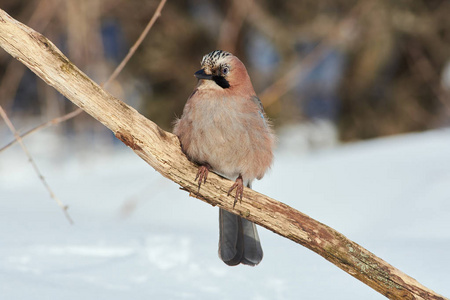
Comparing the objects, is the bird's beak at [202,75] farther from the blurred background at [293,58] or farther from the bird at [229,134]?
the blurred background at [293,58]

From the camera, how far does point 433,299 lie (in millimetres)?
2488

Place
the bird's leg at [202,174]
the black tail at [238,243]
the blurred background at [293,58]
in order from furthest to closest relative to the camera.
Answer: the blurred background at [293,58]
the black tail at [238,243]
the bird's leg at [202,174]

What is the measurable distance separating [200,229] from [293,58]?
12.5ft

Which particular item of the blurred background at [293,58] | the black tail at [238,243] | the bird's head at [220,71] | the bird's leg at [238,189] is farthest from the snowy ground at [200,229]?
the blurred background at [293,58]

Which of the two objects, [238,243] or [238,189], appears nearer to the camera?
[238,189]

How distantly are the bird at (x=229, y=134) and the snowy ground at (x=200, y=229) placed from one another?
0.75 feet

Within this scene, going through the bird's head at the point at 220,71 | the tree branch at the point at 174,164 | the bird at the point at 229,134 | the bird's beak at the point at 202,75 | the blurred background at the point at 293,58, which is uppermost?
the blurred background at the point at 293,58

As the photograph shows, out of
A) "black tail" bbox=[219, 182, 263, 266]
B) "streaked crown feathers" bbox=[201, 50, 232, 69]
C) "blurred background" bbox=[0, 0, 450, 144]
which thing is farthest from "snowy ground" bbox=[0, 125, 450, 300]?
"blurred background" bbox=[0, 0, 450, 144]

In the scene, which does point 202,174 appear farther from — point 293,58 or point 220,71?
point 293,58

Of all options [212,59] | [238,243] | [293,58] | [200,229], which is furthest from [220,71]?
[293,58]

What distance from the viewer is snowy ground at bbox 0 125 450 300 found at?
9.55ft

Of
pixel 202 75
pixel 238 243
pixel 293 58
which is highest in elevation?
pixel 293 58

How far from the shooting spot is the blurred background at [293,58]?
6.94m

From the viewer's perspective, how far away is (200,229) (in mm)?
4234
